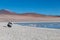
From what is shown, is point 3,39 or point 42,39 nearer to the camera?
point 3,39

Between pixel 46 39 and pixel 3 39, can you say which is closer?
pixel 3 39

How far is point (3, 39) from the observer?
8.22 m

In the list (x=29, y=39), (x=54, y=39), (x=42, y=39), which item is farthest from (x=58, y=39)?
(x=29, y=39)

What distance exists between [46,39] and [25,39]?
3.81 feet

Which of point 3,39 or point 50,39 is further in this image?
point 50,39

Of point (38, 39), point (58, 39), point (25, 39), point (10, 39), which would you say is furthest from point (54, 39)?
point (10, 39)

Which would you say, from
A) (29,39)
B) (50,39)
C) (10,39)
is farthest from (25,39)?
(50,39)

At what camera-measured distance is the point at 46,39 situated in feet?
29.0

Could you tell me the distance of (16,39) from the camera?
842cm

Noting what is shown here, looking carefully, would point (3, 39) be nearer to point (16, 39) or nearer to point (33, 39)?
point (16, 39)

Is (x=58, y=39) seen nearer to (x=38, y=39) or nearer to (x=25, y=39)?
(x=38, y=39)

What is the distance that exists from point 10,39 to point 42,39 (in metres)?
1.74

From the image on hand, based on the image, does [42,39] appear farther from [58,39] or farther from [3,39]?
[3,39]

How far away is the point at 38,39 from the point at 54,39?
0.94 metres
